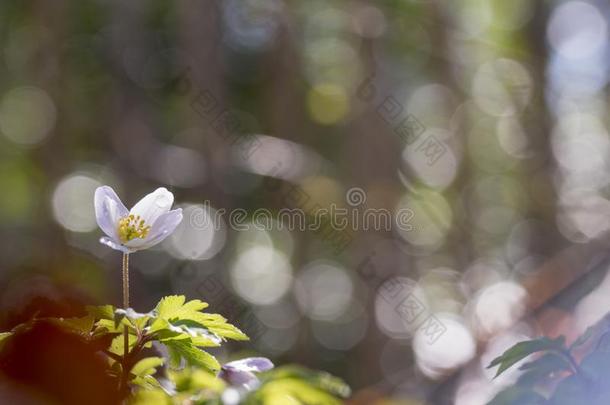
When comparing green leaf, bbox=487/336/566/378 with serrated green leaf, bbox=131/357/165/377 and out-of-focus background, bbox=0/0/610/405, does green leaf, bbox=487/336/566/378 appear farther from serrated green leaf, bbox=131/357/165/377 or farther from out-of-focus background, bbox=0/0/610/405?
out-of-focus background, bbox=0/0/610/405

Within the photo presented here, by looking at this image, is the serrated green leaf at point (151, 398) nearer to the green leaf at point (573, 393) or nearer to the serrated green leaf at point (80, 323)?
the serrated green leaf at point (80, 323)

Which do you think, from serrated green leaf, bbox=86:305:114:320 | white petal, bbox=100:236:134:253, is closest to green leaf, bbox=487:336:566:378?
serrated green leaf, bbox=86:305:114:320

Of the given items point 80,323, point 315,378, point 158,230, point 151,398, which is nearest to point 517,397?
point 315,378

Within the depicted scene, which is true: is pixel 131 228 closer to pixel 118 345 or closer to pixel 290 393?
pixel 118 345

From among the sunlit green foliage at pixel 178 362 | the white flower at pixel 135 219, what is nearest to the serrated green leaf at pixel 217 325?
the sunlit green foliage at pixel 178 362

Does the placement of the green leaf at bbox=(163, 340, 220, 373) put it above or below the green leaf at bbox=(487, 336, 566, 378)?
below

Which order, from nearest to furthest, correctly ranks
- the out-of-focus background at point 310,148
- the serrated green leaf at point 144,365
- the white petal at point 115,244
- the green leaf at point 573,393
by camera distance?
the green leaf at point 573,393
the serrated green leaf at point 144,365
the white petal at point 115,244
the out-of-focus background at point 310,148
